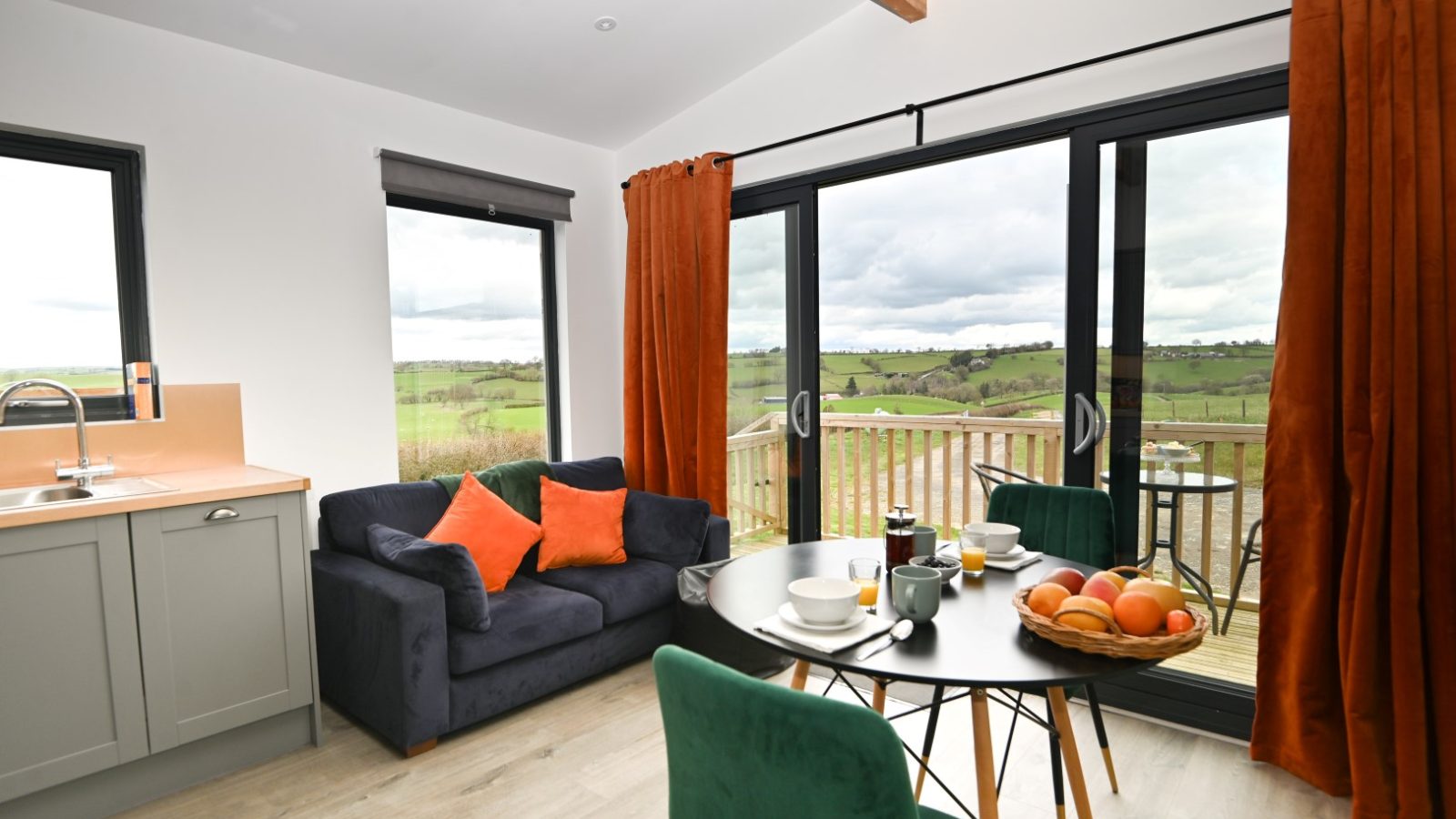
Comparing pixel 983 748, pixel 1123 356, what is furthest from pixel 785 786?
pixel 1123 356

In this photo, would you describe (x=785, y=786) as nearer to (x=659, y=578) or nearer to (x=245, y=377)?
(x=659, y=578)

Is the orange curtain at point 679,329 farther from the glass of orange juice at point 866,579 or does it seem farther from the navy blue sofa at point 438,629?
the glass of orange juice at point 866,579

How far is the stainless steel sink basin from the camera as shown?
92.4 inches

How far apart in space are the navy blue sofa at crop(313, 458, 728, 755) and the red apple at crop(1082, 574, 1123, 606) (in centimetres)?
192

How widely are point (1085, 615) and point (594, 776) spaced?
165cm

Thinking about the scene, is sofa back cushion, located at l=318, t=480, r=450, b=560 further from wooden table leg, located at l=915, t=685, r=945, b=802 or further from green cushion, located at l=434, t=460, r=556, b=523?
wooden table leg, located at l=915, t=685, r=945, b=802

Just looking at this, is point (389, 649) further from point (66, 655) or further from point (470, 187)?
point (470, 187)

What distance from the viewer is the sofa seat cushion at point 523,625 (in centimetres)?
256

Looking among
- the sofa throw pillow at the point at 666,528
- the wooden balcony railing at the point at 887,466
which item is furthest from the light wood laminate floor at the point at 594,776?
the wooden balcony railing at the point at 887,466

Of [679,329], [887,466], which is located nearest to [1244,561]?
[887,466]

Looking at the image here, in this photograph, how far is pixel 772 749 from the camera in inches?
38.5

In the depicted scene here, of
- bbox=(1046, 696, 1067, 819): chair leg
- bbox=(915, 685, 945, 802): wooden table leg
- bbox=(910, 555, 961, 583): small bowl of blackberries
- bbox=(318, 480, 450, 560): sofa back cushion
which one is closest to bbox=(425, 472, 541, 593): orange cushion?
bbox=(318, 480, 450, 560): sofa back cushion

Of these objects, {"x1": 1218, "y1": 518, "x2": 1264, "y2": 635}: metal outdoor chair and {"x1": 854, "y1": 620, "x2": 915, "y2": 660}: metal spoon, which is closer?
{"x1": 854, "y1": 620, "x2": 915, "y2": 660}: metal spoon

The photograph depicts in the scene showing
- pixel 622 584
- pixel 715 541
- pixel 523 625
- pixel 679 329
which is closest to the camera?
pixel 523 625
